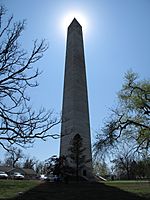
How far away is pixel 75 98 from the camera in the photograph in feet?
127

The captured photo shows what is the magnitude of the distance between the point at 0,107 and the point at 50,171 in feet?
57.5

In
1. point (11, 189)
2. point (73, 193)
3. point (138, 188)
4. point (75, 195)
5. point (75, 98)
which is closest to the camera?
point (75, 195)

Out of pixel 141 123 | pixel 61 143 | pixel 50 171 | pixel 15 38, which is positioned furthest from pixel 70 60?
pixel 15 38

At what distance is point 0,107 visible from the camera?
11656mm

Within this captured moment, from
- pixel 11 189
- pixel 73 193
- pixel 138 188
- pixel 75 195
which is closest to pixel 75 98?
pixel 138 188

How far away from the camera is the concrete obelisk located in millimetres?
37219

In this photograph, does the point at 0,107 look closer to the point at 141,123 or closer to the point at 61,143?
the point at 141,123

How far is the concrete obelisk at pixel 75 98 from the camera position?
A: 3722cm

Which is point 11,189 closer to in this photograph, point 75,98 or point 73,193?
point 73,193

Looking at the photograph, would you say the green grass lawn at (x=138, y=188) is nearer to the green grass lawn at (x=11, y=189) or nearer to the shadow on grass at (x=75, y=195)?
the shadow on grass at (x=75, y=195)

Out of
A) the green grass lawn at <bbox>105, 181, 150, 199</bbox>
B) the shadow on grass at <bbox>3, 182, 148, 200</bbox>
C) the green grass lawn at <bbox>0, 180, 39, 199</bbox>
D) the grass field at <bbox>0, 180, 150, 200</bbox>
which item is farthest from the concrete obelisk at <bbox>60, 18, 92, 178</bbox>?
the shadow on grass at <bbox>3, 182, 148, 200</bbox>

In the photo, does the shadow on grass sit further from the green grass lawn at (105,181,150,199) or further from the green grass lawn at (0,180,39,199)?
the green grass lawn at (105,181,150,199)

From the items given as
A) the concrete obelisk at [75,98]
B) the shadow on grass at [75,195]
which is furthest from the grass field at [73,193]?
the concrete obelisk at [75,98]

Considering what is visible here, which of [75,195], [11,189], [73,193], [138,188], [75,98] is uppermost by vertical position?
[75,98]
